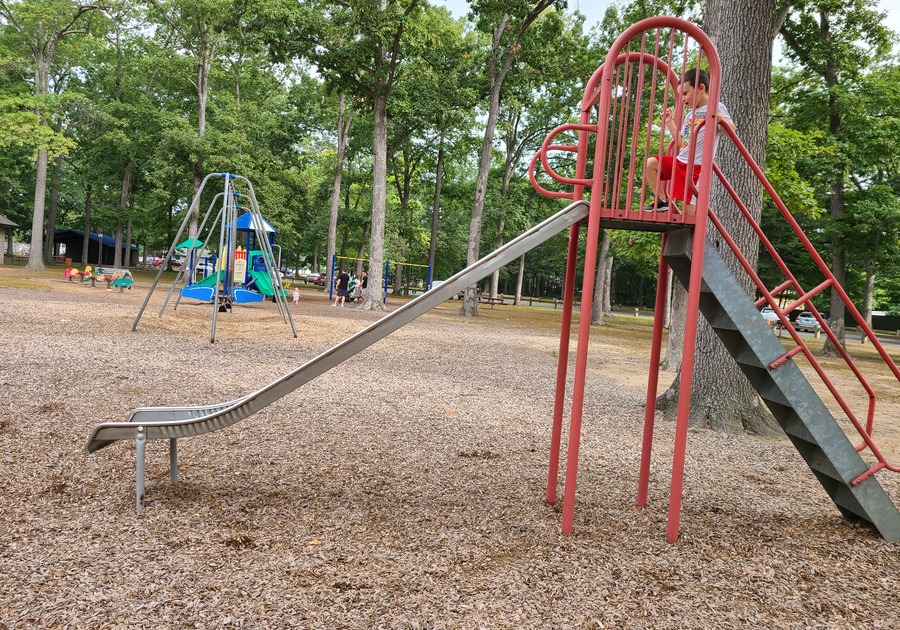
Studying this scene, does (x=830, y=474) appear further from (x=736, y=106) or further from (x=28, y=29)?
(x=28, y=29)

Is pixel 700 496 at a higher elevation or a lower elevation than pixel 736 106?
lower

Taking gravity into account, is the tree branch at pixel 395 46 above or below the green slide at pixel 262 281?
above

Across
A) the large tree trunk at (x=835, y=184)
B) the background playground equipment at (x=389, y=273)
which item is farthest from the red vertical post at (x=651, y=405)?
the background playground equipment at (x=389, y=273)

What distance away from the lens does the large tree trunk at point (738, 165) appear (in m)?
5.84

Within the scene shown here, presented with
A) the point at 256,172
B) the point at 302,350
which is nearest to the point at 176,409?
the point at 302,350

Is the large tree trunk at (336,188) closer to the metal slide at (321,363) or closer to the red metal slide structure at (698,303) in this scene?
the metal slide at (321,363)

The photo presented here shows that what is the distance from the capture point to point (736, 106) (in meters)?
5.90

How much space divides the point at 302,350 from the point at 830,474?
26.6 feet

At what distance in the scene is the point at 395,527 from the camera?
10.4 ft

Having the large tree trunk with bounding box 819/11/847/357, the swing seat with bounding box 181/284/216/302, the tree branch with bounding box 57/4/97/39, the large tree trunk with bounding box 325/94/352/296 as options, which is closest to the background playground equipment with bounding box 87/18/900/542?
the swing seat with bounding box 181/284/216/302

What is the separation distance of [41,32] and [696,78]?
99.7ft

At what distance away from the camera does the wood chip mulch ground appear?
2.39m

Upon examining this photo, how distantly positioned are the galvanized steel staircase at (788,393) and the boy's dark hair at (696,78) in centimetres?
81

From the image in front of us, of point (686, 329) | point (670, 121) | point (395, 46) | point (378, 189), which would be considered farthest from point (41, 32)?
point (686, 329)
